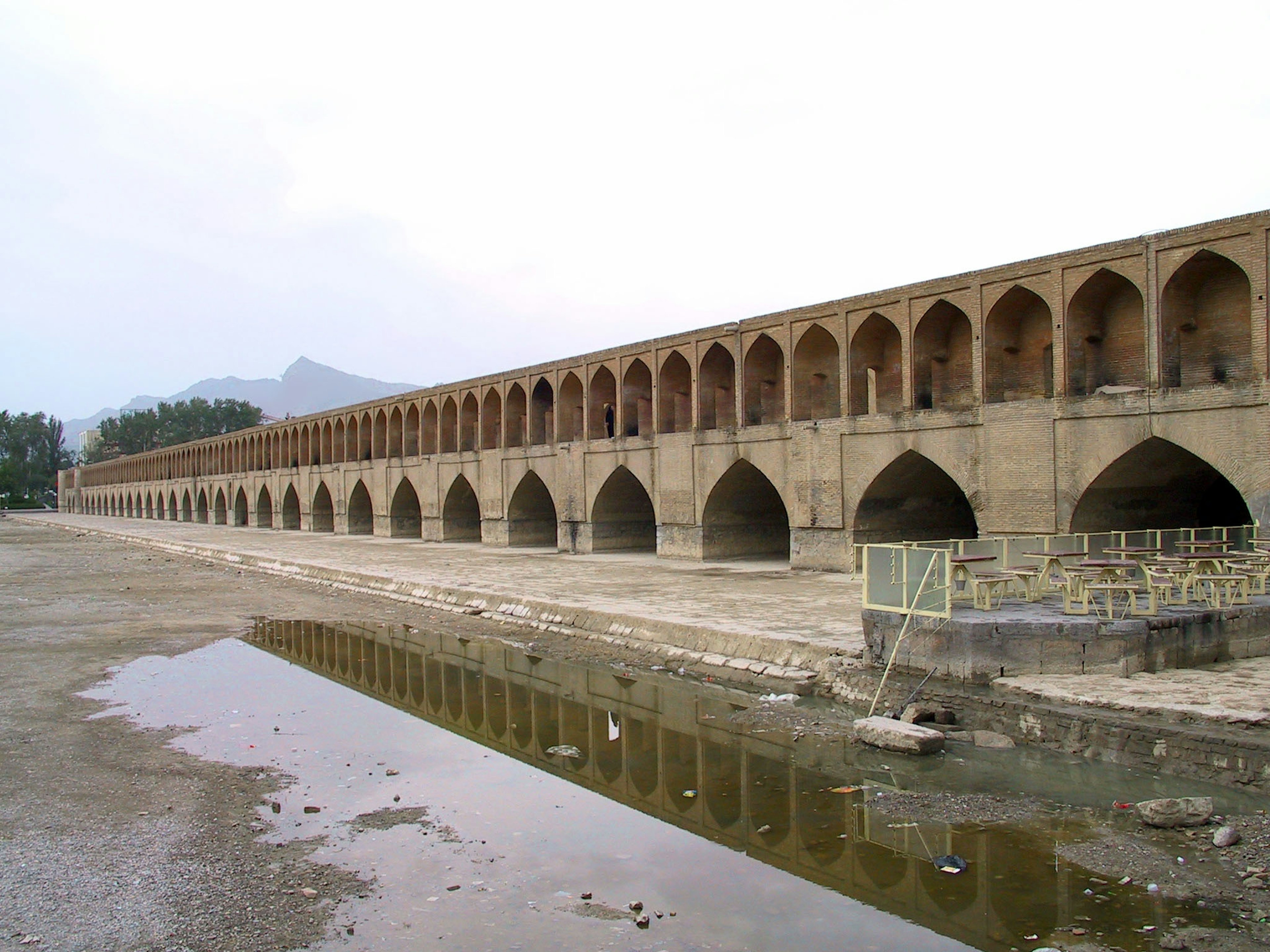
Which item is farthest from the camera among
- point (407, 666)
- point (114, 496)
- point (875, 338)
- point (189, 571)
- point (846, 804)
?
point (114, 496)

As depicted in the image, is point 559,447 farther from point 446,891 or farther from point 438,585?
point 446,891

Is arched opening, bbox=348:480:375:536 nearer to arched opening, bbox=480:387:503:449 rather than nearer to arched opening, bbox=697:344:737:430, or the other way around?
arched opening, bbox=480:387:503:449

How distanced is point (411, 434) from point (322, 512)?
946 cm

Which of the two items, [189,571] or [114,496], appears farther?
[114,496]

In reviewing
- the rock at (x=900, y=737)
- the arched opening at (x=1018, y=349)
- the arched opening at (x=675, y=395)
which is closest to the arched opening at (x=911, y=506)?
the arched opening at (x=1018, y=349)

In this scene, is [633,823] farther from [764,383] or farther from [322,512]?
[322,512]

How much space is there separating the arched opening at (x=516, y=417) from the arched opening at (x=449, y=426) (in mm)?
2653

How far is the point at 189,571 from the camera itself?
2450cm

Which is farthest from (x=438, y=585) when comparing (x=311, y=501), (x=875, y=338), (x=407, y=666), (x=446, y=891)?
(x=311, y=501)

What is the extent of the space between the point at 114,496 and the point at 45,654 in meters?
77.0

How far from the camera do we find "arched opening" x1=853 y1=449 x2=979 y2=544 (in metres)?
17.2

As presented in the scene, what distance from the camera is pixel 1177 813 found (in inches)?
210

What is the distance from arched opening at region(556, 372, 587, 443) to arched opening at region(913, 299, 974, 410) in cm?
1035

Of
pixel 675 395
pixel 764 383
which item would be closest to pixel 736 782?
pixel 764 383
